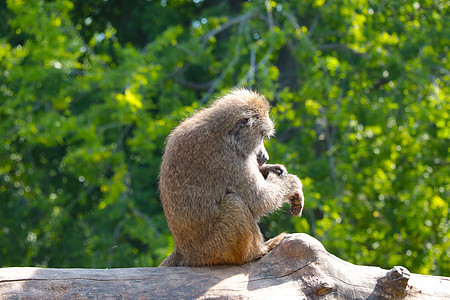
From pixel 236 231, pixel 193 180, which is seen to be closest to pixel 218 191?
pixel 193 180

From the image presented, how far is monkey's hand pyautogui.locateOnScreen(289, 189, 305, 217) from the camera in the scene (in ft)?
15.8

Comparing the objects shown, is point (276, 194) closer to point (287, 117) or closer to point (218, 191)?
point (218, 191)

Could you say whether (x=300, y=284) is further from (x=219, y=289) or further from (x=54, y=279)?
(x=54, y=279)

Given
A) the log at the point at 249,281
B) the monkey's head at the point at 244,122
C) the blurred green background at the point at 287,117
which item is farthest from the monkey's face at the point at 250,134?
the blurred green background at the point at 287,117

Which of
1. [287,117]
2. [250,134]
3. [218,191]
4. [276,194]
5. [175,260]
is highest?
[250,134]

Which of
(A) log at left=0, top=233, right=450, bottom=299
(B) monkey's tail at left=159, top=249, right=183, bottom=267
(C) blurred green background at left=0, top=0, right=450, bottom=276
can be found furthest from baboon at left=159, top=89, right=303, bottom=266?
(C) blurred green background at left=0, top=0, right=450, bottom=276

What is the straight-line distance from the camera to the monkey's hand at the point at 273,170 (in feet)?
16.0

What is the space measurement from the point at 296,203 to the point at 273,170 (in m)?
0.35

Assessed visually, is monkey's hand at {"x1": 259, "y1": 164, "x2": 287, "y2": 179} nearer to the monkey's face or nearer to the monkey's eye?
the monkey's face

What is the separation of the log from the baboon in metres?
0.20

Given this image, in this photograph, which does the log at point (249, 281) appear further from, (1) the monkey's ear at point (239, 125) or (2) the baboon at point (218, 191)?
(1) the monkey's ear at point (239, 125)

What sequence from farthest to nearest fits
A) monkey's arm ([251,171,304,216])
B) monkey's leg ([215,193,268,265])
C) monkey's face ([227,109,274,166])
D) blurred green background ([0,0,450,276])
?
1. blurred green background ([0,0,450,276])
2. monkey's face ([227,109,274,166])
3. monkey's arm ([251,171,304,216])
4. monkey's leg ([215,193,268,265])

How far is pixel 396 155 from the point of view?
912 cm

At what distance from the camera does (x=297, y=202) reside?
15.9 ft
